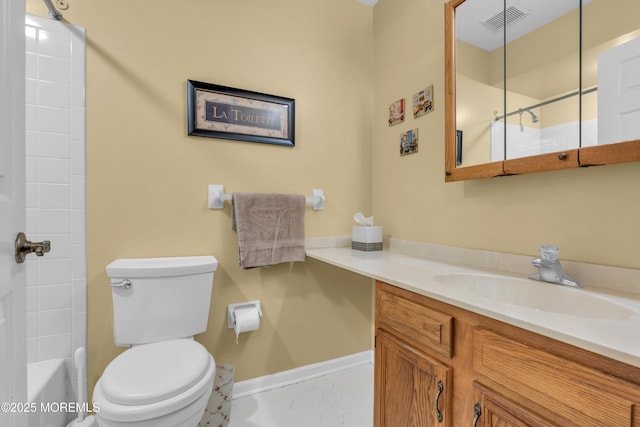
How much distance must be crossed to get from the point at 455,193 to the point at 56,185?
1.90 metres

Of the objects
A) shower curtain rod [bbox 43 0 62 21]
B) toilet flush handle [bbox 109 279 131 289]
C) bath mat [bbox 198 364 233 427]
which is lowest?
bath mat [bbox 198 364 233 427]

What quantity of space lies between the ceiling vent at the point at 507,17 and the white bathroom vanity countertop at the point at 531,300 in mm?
1022

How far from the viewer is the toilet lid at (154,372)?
35.9 inches

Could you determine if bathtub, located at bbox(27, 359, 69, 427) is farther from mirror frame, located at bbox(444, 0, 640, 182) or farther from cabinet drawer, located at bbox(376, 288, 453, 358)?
mirror frame, located at bbox(444, 0, 640, 182)

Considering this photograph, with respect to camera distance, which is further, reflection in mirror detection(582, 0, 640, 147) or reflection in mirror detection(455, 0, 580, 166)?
reflection in mirror detection(455, 0, 580, 166)

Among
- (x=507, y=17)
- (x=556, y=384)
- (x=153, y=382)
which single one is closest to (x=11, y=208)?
(x=153, y=382)

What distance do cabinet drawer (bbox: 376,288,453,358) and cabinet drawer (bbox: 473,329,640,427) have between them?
94 mm

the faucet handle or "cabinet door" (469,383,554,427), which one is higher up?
the faucet handle

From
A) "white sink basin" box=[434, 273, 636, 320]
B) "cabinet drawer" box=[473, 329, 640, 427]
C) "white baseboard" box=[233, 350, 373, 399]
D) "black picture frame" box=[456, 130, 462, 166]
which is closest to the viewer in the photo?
"cabinet drawer" box=[473, 329, 640, 427]

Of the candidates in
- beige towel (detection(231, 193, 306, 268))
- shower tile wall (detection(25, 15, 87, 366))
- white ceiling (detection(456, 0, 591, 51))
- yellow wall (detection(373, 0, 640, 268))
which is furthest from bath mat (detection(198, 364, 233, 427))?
white ceiling (detection(456, 0, 591, 51))

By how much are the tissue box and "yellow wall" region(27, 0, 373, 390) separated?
246 millimetres

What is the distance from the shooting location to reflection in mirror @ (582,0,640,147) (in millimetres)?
825

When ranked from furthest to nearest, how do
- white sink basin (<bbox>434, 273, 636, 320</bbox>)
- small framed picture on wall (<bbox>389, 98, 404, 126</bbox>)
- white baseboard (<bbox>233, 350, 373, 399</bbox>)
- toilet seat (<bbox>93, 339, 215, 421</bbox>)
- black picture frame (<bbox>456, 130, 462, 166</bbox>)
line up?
1. small framed picture on wall (<bbox>389, 98, 404, 126</bbox>)
2. white baseboard (<bbox>233, 350, 373, 399</bbox>)
3. black picture frame (<bbox>456, 130, 462, 166</bbox>)
4. toilet seat (<bbox>93, 339, 215, 421</bbox>)
5. white sink basin (<bbox>434, 273, 636, 320</bbox>)

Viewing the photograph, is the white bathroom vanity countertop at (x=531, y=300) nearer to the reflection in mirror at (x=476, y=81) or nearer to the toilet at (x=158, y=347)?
the reflection in mirror at (x=476, y=81)
